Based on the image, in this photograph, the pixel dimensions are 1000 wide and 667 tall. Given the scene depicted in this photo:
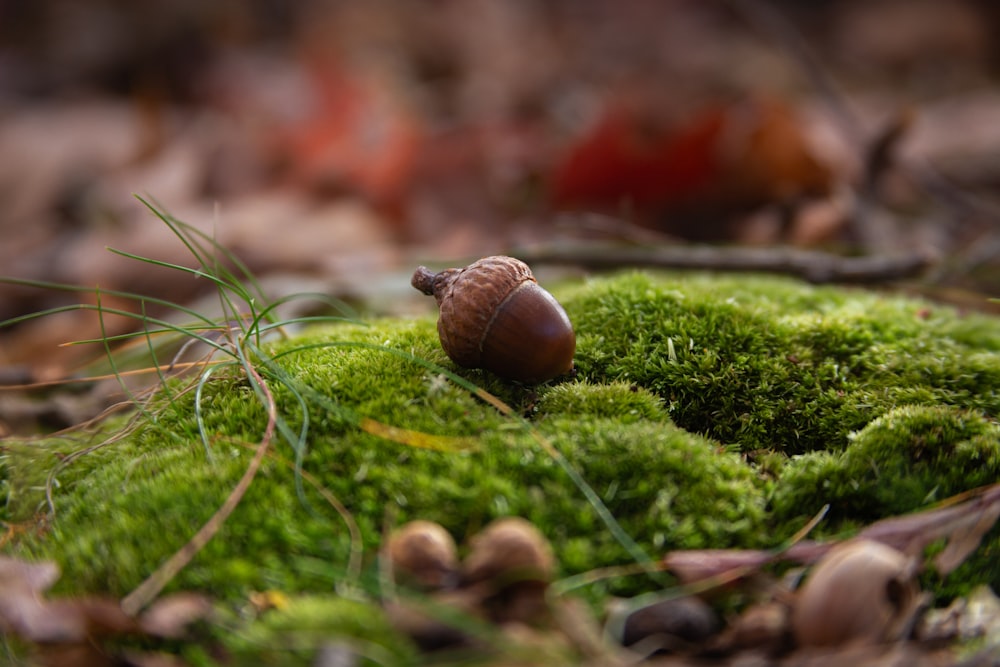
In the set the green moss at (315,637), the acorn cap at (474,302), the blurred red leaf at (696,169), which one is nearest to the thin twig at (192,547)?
the green moss at (315,637)

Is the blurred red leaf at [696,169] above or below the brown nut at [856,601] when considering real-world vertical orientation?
above

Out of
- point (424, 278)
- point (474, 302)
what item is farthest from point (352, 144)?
point (474, 302)

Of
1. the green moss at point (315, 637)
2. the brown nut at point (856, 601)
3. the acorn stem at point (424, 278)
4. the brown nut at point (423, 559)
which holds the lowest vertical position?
the brown nut at point (856, 601)

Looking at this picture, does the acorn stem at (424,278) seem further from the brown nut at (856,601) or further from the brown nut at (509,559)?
the brown nut at (856,601)

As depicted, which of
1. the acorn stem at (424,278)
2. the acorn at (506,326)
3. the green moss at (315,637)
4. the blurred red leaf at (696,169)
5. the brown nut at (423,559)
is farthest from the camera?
the blurred red leaf at (696,169)

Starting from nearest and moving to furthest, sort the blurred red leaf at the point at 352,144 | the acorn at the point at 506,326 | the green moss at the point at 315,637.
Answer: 1. the green moss at the point at 315,637
2. the acorn at the point at 506,326
3. the blurred red leaf at the point at 352,144

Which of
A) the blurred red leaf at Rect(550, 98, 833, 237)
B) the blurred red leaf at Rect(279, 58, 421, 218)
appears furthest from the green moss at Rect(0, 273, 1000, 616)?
the blurred red leaf at Rect(279, 58, 421, 218)
